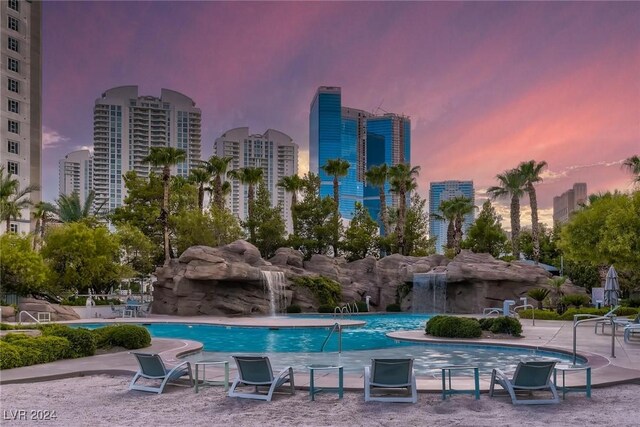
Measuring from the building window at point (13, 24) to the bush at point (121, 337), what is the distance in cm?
5395

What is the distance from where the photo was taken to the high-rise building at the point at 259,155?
11638cm

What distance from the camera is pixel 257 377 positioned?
10.2 m

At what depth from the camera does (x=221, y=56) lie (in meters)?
22.0

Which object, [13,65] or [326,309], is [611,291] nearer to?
[326,309]

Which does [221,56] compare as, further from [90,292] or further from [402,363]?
[90,292]

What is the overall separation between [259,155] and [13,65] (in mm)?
63916

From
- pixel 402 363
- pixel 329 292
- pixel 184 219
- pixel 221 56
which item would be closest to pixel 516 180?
pixel 329 292

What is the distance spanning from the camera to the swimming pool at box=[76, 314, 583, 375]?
15.3 m

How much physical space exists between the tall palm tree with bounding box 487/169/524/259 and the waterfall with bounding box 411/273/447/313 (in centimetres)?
1055

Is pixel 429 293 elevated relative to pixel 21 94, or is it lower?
lower

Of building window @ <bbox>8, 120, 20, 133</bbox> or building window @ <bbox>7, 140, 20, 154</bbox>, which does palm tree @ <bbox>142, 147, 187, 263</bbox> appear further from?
building window @ <bbox>8, 120, 20, 133</bbox>

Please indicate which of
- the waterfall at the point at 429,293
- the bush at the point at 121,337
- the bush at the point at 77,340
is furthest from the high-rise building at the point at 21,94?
the bush at the point at 77,340

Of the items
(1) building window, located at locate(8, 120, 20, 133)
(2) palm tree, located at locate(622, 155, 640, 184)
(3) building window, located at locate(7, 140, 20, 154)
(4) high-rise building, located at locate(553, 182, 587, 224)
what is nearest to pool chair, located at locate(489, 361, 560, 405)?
(2) palm tree, located at locate(622, 155, 640, 184)

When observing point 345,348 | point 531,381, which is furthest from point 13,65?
point 531,381
